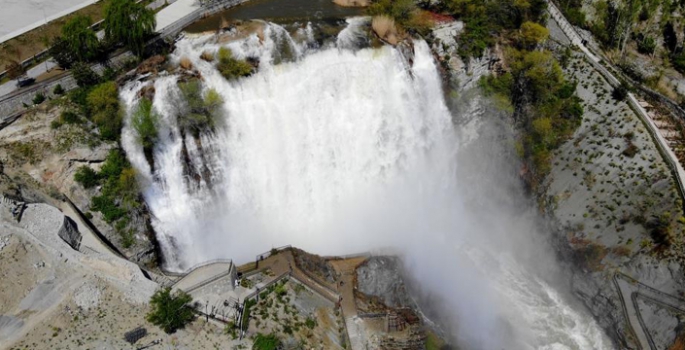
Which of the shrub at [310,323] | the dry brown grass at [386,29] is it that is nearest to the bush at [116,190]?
the shrub at [310,323]

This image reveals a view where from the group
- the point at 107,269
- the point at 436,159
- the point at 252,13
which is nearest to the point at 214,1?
the point at 252,13

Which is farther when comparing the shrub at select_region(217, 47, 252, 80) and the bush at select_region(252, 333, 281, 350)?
the shrub at select_region(217, 47, 252, 80)

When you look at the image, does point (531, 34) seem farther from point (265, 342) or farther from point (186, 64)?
point (265, 342)

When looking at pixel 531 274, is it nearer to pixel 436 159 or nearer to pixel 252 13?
pixel 436 159

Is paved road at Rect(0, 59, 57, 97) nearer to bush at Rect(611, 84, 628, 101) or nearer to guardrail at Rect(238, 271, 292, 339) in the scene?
guardrail at Rect(238, 271, 292, 339)

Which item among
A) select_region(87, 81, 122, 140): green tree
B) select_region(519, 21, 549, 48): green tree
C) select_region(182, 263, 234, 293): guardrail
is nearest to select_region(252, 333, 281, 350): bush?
select_region(182, 263, 234, 293): guardrail

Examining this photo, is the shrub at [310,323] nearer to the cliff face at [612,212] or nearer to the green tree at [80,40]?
the cliff face at [612,212]
